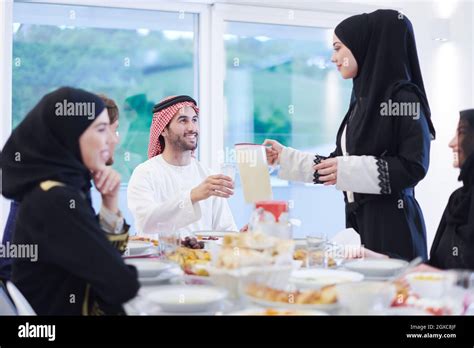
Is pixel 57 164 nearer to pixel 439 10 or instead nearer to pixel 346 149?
pixel 346 149

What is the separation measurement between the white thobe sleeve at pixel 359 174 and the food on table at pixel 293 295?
0.80 metres

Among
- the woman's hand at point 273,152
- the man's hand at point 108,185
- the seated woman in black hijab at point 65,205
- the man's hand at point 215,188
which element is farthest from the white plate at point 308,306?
the woman's hand at point 273,152

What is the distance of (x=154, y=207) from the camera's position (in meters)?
2.43

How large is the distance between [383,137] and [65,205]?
3.78 feet

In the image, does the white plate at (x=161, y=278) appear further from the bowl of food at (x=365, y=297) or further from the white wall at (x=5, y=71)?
the white wall at (x=5, y=71)

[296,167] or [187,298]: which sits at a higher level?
[296,167]

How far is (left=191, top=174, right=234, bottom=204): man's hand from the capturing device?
6.75 feet

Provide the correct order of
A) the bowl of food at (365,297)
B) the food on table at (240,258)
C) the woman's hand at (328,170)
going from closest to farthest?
the bowl of food at (365,297) → the food on table at (240,258) → the woman's hand at (328,170)

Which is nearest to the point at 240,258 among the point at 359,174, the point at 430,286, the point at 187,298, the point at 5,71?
the point at 187,298

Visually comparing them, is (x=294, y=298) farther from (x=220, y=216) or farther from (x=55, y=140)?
(x=220, y=216)

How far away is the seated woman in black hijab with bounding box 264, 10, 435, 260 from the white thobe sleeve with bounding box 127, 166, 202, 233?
56cm

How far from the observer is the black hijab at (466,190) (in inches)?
61.4
